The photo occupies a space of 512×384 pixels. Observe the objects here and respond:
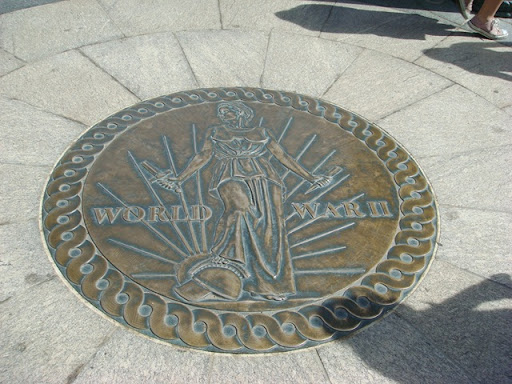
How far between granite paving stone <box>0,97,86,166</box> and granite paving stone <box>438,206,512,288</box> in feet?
9.83

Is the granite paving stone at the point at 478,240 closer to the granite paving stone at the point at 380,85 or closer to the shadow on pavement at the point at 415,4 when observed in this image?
the granite paving stone at the point at 380,85

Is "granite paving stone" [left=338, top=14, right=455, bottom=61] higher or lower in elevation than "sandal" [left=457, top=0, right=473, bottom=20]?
lower

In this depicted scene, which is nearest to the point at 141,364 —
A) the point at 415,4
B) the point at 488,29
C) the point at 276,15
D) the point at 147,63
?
the point at 147,63

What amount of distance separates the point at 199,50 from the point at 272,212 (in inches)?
98.0

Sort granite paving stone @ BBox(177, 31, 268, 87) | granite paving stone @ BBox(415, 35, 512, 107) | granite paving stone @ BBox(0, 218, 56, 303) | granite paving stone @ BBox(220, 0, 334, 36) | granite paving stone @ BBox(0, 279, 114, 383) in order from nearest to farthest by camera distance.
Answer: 1. granite paving stone @ BBox(0, 279, 114, 383)
2. granite paving stone @ BBox(0, 218, 56, 303)
3. granite paving stone @ BBox(177, 31, 268, 87)
4. granite paving stone @ BBox(415, 35, 512, 107)
5. granite paving stone @ BBox(220, 0, 334, 36)

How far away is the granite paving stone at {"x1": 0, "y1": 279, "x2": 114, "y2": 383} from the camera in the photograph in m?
2.59

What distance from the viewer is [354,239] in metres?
3.31

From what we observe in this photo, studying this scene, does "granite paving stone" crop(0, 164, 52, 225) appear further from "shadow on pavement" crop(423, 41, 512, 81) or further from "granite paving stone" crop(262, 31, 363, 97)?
"shadow on pavement" crop(423, 41, 512, 81)

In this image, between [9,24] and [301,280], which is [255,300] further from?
[9,24]

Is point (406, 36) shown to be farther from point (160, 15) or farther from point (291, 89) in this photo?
point (160, 15)

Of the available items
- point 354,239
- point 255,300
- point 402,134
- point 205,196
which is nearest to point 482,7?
point 402,134

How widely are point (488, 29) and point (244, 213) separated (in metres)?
4.16

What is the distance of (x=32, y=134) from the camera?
402 cm

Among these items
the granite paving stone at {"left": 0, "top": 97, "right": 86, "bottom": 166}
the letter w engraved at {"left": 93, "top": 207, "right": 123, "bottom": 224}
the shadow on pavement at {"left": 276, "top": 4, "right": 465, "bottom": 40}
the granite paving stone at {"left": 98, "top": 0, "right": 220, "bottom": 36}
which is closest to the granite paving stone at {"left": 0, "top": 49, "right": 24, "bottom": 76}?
the granite paving stone at {"left": 0, "top": 97, "right": 86, "bottom": 166}
